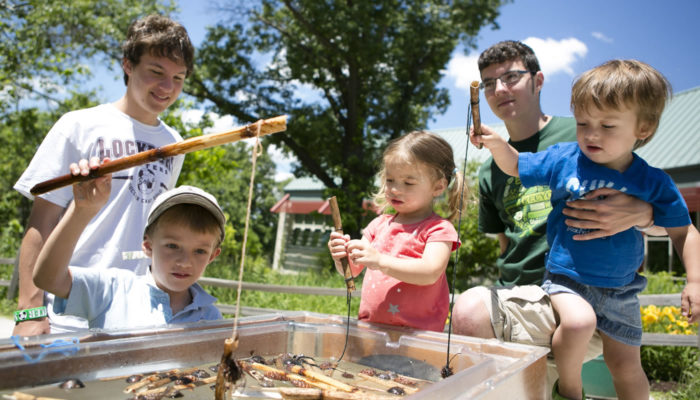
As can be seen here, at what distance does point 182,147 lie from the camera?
1.34 m

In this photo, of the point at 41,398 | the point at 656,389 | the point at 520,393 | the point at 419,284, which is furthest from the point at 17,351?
the point at 656,389

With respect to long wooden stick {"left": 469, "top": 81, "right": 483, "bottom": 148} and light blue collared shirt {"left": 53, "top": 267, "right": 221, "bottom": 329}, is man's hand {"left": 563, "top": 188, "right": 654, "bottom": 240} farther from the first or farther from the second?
light blue collared shirt {"left": 53, "top": 267, "right": 221, "bottom": 329}

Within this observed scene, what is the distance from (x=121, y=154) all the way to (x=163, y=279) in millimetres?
872

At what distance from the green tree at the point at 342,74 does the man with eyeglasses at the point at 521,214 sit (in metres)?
10.1

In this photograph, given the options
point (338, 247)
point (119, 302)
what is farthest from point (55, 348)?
point (338, 247)

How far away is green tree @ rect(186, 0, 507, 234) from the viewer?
518 inches

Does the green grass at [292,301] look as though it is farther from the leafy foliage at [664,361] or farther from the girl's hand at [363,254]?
the girl's hand at [363,254]

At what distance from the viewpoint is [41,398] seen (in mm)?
1125

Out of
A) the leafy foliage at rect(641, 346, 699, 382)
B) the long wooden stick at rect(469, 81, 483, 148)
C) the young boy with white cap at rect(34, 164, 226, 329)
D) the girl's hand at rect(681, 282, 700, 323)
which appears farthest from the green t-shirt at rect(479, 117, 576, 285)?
the leafy foliage at rect(641, 346, 699, 382)

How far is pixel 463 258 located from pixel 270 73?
25.4 feet

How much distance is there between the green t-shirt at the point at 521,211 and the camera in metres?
2.61

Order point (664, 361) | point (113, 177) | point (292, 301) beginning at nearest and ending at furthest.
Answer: point (113, 177)
point (664, 361)
point (292, 301)

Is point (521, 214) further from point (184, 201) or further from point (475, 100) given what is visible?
point (184, 201)

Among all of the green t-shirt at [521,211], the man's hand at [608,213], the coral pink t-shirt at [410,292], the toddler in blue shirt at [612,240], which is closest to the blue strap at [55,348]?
the coral pink t-shirt at [410,292]
